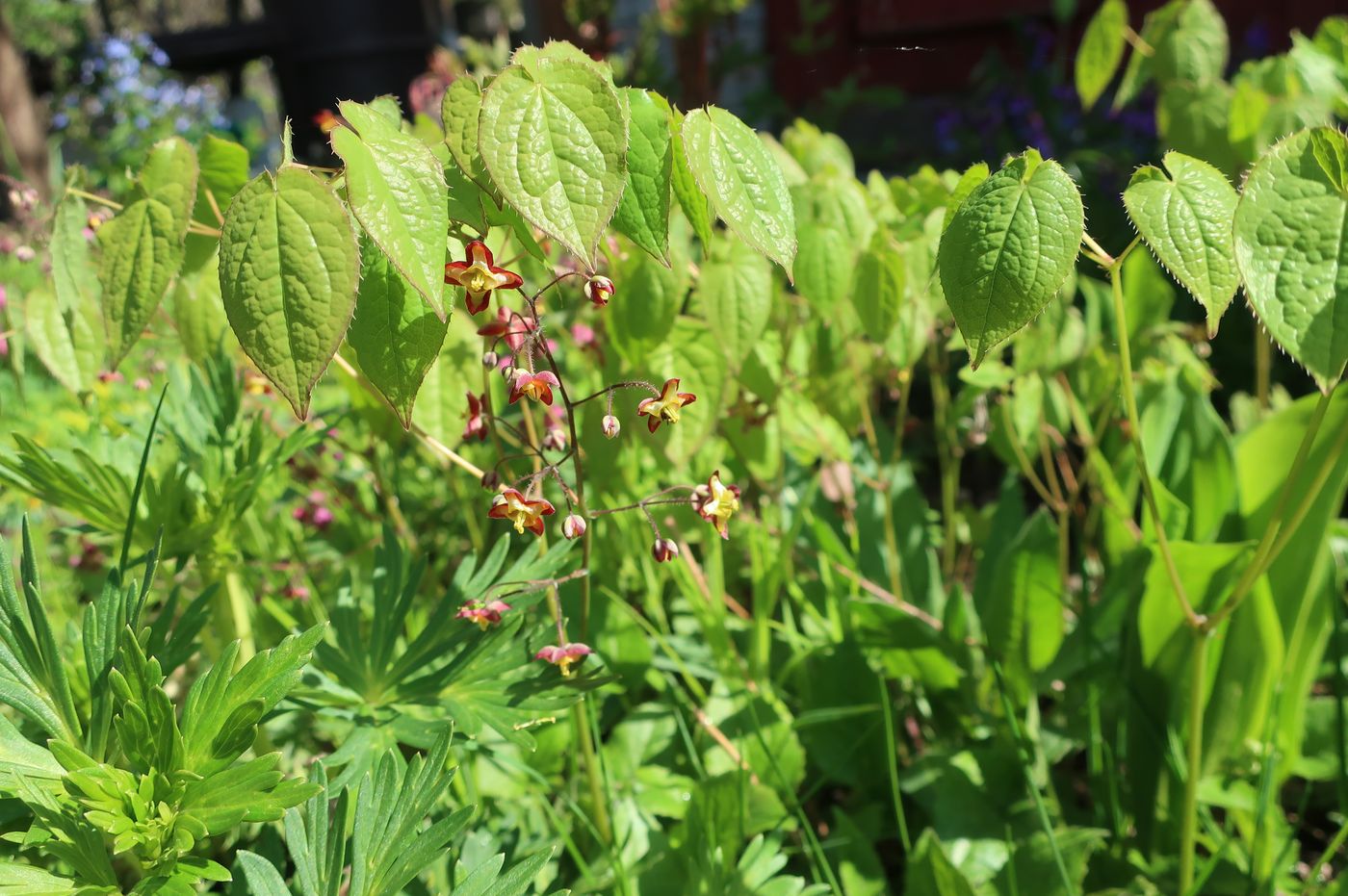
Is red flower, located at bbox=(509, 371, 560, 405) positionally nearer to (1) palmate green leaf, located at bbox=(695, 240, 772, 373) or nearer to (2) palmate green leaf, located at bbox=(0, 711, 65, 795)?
(1) palmate green leaf, located at bbox=(695, 240, 772, 373)

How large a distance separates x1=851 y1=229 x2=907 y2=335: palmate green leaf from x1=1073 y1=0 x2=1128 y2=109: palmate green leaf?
698mm

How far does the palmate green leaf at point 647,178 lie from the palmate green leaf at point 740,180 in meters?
0.02

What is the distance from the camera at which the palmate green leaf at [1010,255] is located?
0.68m

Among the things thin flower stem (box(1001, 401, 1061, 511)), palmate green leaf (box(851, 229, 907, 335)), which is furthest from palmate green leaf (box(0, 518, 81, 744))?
thin flower stem (box(1001, 401, 1061, 511))

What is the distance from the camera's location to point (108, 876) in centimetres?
80

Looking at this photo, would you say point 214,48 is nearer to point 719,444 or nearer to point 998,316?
point 719,444

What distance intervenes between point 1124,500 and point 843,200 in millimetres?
634

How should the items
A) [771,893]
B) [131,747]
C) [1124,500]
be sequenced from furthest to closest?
[1124,500], [771,893], [131,747]

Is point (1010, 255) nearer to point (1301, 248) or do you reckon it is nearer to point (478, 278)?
point (1301, 248)

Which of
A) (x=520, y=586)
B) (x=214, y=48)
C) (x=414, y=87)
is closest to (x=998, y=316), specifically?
(x=520, y=586)

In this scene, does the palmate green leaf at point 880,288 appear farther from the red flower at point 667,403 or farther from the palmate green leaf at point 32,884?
the palmate green leaf at point 32,884

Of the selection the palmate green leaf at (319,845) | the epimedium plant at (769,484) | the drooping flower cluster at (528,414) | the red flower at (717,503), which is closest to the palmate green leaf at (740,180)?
the epimedium plant at (769,484)

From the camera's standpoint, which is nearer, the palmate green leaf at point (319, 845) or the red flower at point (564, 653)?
the palmate green leaf at point (319, 845)

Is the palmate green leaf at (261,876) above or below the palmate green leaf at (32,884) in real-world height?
below
